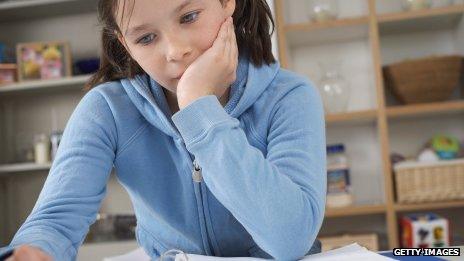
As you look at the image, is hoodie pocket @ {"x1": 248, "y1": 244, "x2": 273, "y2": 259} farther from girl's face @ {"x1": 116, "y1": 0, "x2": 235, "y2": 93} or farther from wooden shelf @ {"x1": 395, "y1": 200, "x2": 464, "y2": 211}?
wooden shelf @ {"x1": 395, "y1": 200, "x2": 464, "y2": 211}

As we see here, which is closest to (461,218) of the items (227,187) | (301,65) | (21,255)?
(301,65)

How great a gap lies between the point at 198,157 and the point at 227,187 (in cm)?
6

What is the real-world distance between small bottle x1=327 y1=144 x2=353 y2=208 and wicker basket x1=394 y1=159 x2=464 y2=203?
243 mm

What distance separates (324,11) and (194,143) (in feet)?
6.59

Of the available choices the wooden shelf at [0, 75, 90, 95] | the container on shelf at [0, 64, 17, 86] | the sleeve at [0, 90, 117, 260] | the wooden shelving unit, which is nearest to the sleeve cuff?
the sleeve at [0, 90, 117, 260]

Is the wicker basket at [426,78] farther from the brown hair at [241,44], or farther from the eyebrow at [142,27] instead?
the eyebrow at [142,27]

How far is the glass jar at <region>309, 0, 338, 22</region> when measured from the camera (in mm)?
2582

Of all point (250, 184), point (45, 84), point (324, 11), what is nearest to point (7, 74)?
point (45, 84)

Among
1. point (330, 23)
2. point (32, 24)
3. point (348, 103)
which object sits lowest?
point (348, 103)

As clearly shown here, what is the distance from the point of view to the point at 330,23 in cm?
250

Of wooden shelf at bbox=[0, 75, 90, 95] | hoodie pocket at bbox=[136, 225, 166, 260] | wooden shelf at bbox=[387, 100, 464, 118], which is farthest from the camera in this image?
wooden shelf at bbox=[0, 75, 90, 95]

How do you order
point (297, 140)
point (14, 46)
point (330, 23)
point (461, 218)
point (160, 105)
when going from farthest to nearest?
point (14, 46)
point (461, 218)
point (330, 23)
point (160, 105)
point (297, 140)

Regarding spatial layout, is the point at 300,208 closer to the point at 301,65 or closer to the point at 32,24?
the point at 301,65

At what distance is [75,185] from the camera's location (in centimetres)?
A: 83
